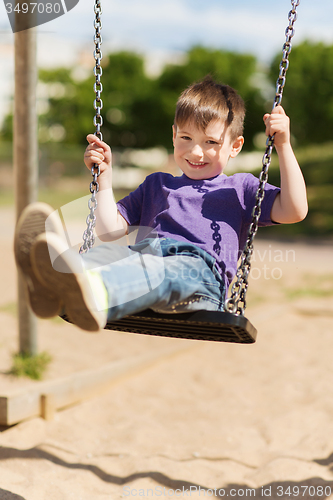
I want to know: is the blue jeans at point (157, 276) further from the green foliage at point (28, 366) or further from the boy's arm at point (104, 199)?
the green foliage at point (28, 366)

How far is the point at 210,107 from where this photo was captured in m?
2.19

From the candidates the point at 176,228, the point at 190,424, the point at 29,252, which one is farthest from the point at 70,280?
the point at 190,424

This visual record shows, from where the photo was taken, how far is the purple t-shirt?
2.12 m

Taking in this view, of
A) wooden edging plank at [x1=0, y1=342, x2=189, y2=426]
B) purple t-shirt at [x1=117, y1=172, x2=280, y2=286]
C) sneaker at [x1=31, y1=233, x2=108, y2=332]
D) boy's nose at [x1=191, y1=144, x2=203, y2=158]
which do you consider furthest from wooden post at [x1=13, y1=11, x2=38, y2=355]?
sneaker at [x1=31, y1=233, x2=108, y2=332]

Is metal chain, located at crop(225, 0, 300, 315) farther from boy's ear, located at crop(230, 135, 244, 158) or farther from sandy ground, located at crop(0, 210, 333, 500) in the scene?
sandy ground, located at crop(0, 210, 333, 500)

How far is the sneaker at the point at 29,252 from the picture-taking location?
1655 mm

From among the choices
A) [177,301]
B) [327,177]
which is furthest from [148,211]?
[327,177]

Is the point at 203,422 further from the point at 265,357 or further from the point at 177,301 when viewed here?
the point at 177,301

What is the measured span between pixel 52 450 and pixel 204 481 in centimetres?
87

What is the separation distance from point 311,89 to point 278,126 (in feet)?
57.0

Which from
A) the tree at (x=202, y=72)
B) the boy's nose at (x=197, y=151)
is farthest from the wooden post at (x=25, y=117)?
the tree at (x=202, y=72)

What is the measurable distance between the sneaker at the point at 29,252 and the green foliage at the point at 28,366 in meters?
2.29

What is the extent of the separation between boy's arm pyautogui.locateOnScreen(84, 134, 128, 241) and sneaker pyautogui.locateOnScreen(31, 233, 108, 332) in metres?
0.72

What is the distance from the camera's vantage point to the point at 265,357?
4402 mm
